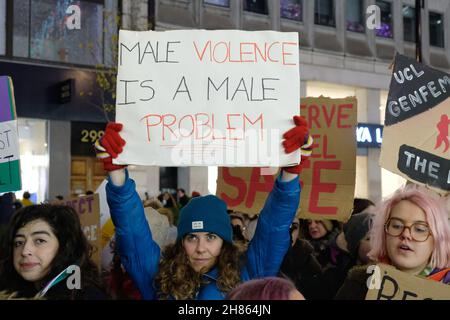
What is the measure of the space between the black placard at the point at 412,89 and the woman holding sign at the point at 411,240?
1.02 m

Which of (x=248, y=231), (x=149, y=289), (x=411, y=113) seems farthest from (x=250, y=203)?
(x=149, y=289)

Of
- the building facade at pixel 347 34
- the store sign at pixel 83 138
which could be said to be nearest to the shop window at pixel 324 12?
the building facade at pixel 347 34

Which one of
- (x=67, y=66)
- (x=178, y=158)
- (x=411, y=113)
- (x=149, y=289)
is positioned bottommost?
(x=149, y=289)

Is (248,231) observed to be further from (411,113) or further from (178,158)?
(178,158)

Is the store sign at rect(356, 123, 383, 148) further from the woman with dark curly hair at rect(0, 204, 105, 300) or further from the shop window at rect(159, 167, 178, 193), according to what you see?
the woman with dark curly hair at rect(0, 204, 105, 300)

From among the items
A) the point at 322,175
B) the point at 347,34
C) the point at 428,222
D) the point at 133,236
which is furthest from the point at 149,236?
the point at 347,34

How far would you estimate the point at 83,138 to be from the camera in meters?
14.0

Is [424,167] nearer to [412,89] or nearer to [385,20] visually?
[412,89]

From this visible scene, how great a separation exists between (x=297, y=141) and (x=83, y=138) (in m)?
12.0

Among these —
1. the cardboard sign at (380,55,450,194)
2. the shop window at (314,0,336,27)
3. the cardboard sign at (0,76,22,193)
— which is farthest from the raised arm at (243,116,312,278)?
the shop window at (314,0,336,27)

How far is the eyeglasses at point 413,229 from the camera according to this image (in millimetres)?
2534

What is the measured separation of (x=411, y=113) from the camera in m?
3.61
